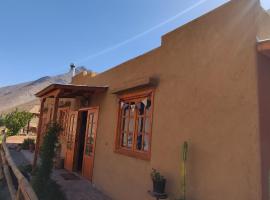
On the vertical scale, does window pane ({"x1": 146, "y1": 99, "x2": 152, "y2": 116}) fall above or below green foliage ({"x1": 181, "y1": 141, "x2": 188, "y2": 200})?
above

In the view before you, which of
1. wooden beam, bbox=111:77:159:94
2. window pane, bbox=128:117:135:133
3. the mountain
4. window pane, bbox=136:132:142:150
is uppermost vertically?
the mountain

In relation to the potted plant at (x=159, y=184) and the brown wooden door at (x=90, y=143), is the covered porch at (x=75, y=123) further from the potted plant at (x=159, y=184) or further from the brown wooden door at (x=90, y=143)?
the potted plant at (x=159, y=184)

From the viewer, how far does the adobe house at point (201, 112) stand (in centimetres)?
308

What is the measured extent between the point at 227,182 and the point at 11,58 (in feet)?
112

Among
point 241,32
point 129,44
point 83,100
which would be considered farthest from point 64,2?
point 241,32

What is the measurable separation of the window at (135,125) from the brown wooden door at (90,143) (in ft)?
5.23

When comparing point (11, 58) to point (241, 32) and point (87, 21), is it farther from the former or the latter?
point (241, 32)

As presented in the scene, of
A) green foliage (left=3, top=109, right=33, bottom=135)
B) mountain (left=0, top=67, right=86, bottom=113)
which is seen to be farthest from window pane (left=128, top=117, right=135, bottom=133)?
mountain (left=0, top=67, right=86, bottom=113)

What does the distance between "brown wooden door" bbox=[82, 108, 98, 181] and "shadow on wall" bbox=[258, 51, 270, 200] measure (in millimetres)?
5390

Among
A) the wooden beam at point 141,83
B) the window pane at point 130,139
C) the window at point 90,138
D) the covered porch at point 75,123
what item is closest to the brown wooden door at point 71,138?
the covered porch at point 75,123

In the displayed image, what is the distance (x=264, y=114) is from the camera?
305cm

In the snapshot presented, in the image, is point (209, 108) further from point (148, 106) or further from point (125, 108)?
point (125, 108)

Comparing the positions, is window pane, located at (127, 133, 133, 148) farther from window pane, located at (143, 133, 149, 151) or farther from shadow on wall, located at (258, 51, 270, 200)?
shadow on wall, located at (258, 51, 270, 200)

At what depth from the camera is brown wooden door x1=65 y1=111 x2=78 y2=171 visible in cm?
906
